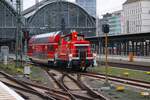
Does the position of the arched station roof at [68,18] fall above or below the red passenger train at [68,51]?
above

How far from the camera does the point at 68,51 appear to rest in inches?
1302

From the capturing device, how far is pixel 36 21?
4432 inches

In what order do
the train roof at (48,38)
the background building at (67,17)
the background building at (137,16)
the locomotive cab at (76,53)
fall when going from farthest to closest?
the background building at (137,16) < the background building at (67,17) < the train roof at (48,38) < the locomotive cab at (76,53)

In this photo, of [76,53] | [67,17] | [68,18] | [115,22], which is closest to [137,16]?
[67,17]

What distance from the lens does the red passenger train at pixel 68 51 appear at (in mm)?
32625

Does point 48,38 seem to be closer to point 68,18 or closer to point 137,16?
point 68,18

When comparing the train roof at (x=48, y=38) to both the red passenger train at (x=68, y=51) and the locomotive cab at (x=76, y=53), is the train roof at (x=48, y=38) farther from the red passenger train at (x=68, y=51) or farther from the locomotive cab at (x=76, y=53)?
the locomotive cab at (x=76, y=53)

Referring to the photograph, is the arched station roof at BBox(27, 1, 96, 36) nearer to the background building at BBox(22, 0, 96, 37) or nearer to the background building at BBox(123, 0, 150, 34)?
the background building at BBox(22, 0, 96, 37)

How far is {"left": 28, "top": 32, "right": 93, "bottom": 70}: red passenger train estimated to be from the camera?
3262 centimetres

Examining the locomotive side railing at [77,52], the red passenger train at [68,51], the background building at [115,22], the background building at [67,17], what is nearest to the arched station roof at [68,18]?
the background building at [67,17]

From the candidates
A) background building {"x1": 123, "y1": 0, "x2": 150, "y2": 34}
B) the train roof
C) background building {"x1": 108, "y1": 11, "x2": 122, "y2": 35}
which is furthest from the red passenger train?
background building {"x1": 108, "y1": 11, "x2": 122, "y2": 35}

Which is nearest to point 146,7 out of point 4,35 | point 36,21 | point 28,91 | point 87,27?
point 87,27

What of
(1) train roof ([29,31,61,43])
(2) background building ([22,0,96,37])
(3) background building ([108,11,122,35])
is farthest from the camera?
(3) background building ([108,11,122,35])

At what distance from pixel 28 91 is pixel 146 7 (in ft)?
395
